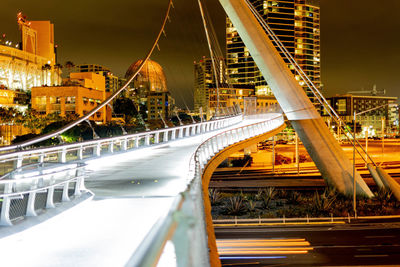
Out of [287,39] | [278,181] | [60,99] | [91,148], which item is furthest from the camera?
[287,39]

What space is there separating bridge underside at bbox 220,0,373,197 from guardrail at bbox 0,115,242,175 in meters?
6.89

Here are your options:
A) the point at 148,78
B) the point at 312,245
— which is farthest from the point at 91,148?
the point at 148,78

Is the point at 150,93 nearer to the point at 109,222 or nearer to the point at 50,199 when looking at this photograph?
the point at 50,199

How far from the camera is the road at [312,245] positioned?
57.3ft

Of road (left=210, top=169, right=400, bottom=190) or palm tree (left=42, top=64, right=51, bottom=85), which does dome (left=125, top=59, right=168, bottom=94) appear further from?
road (left=210, top=169, right=400, bottom=190)

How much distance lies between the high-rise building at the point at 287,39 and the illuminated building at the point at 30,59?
2496 inches

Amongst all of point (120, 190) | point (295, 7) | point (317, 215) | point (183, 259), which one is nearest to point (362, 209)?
point (317, 215)

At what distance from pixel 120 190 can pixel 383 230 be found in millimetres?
18247

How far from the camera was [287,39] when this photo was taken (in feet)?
469

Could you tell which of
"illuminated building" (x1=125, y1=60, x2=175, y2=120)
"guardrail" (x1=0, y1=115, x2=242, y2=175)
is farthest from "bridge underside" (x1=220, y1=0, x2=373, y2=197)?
"illuminated building" (x1=125, y1=60, x2=175, y2=120)

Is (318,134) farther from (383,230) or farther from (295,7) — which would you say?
(295,7)

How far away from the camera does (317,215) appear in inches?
1046

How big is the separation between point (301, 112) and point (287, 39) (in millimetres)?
119539

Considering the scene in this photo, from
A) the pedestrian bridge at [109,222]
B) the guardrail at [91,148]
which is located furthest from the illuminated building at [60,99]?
the pedestrian bridge at [109,222]
